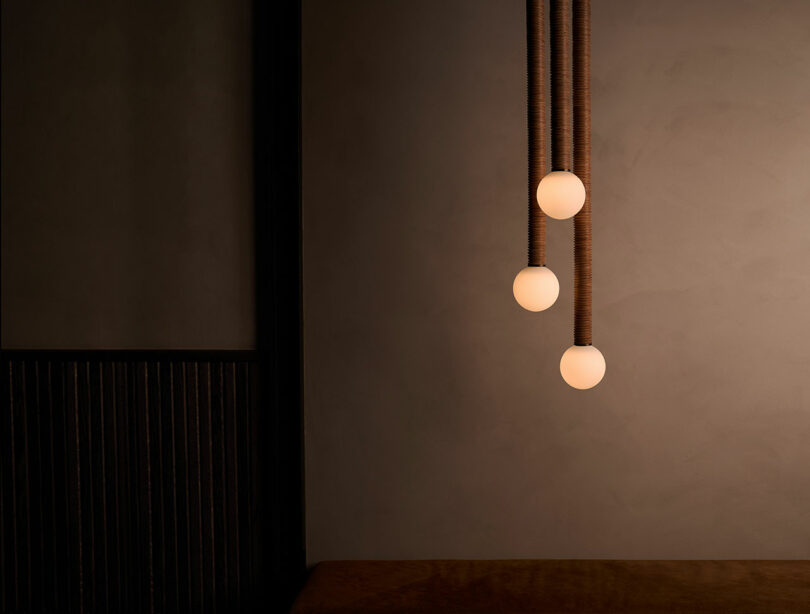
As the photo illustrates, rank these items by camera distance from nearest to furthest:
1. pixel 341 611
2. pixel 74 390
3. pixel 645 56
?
1. pixel 341 611
2. pixel 645 56
3. pixel 74 390

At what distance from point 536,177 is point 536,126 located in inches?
4.5

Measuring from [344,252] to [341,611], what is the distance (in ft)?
3.23

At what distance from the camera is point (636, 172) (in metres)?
1.93

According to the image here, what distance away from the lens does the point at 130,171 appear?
2.02 meters

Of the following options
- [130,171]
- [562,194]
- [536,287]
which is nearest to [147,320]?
[130,171]

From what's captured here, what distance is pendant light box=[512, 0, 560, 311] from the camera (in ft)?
4.74

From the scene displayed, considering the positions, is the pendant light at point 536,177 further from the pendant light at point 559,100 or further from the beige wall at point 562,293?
the beige wall at point 562,293

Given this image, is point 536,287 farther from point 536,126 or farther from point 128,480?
point 128,480

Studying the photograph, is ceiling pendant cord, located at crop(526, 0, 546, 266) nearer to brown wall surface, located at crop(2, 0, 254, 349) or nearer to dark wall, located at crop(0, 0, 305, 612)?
dark wall, located at crop(0, 0, 305, 612)

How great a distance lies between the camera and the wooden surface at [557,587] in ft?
5.48

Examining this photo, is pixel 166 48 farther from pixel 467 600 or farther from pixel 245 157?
pixel 467 600

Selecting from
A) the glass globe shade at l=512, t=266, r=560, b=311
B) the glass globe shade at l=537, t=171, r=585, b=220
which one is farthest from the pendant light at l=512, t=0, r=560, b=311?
the glass globe shade at l=537, t=171, r=585, b=220

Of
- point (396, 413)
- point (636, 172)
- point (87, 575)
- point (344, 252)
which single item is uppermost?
point (636, 172)

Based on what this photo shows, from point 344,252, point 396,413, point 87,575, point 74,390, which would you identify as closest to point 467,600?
point 396,413
